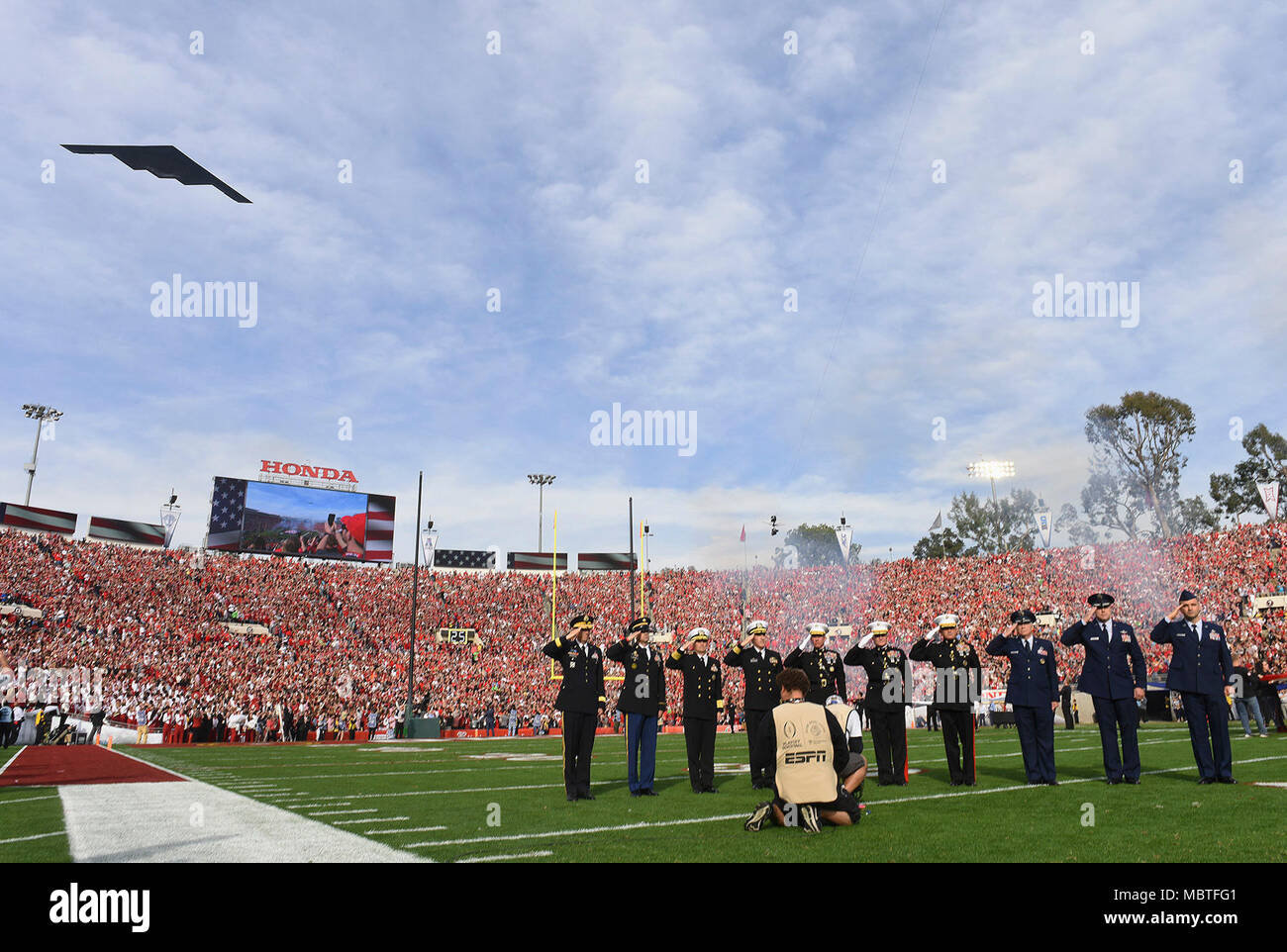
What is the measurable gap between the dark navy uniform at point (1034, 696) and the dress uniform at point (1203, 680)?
1.26 meters

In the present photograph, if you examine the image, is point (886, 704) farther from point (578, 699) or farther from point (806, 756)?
point (806, 756)

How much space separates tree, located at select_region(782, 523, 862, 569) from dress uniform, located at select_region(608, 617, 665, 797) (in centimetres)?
9958

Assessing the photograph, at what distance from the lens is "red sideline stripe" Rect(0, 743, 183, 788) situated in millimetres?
13164

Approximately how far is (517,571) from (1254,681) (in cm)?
5132

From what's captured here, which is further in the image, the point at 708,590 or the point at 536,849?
the point at 708,590

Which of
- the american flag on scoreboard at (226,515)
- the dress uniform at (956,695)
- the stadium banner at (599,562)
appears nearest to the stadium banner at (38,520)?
the american flag on scoreboard at (226,515)

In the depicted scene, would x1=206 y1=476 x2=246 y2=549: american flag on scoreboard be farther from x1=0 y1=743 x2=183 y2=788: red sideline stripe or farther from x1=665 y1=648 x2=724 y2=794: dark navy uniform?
x1=665 y1=648 x2=724 y2=794: dark navy uniform

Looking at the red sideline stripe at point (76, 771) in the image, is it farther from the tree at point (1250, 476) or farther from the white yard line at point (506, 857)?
the tree at point (1250, 476)

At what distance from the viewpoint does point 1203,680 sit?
10125 millimetres

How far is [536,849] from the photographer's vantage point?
6.28 m

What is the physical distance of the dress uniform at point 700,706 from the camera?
1075 cm

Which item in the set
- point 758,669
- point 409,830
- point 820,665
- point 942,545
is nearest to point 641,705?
point 758,669
